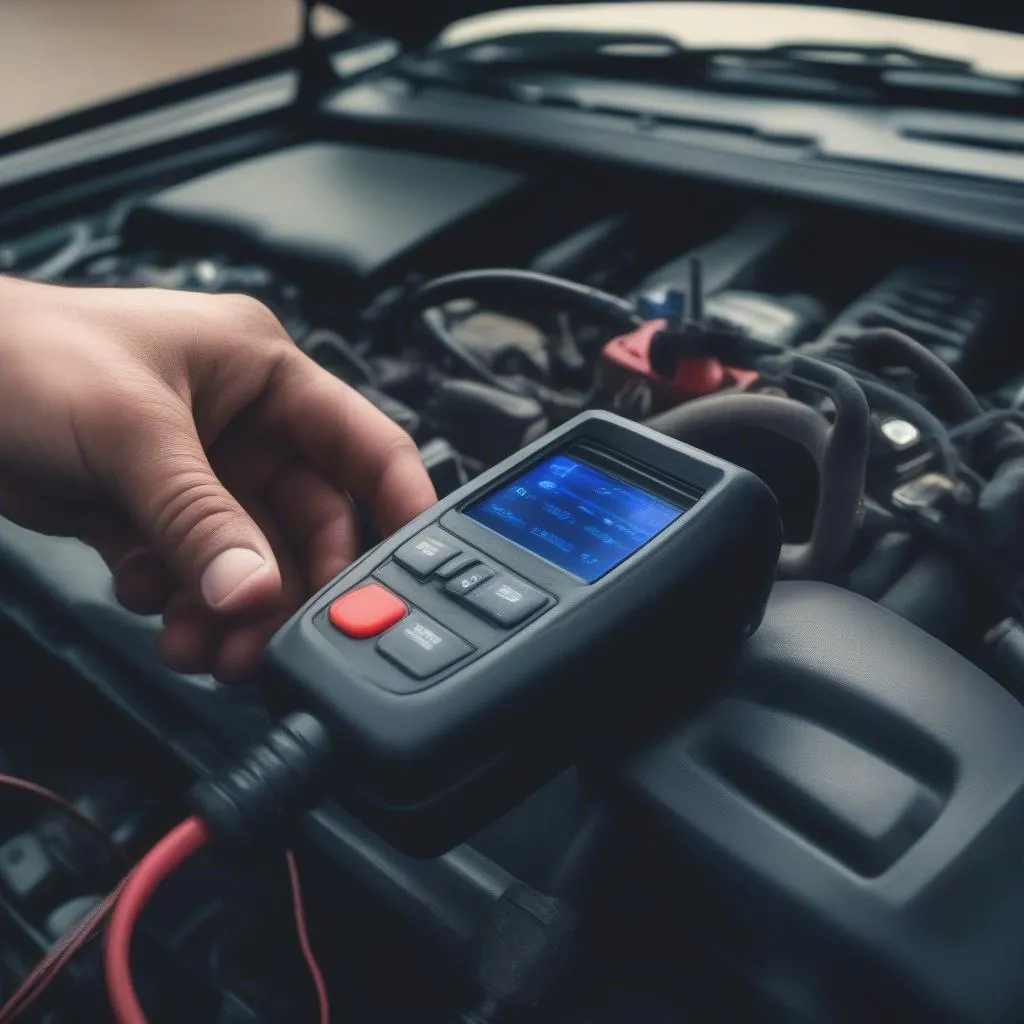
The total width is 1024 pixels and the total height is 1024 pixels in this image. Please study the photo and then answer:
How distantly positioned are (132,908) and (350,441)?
333 mm

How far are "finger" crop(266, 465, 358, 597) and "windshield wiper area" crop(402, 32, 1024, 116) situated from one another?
30.8 inches

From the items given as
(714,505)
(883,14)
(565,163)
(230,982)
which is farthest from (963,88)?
(230,982)

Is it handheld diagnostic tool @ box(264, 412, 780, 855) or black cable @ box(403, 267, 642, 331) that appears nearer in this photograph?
handheld diagnostic tool @ box(264, 412, 780, 855)

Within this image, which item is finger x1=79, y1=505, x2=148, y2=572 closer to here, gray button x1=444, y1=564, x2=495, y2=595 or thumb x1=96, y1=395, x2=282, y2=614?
thumb x1=96, y1=395, x2=282, y2=614

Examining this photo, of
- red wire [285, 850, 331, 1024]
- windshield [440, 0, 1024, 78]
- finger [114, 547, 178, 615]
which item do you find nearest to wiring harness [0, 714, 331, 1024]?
red wire [285, 850, 331, 1024]

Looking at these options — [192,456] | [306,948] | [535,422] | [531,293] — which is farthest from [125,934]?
[531,293]

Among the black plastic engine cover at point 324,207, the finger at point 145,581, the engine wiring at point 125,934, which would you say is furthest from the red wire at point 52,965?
the black plastic engine cover at point 324,207

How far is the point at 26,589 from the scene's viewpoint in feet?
2.23

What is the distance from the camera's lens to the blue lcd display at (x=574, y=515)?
48cm

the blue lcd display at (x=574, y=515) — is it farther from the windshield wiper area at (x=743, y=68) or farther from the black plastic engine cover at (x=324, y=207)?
the windshield wiper area at (x=743, y=68)

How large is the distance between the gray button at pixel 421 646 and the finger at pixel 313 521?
210 millimetres

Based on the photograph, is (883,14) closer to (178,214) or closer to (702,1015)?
(178,214)

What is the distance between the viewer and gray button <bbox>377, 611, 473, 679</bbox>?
1.42 ft

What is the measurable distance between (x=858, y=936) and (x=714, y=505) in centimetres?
19
